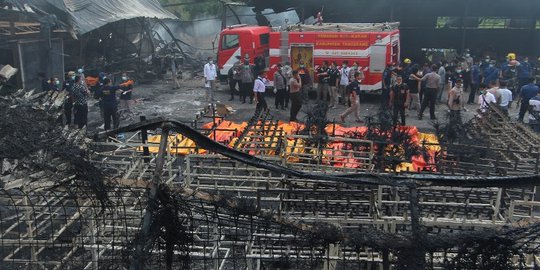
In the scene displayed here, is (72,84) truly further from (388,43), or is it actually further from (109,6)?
(388,43)

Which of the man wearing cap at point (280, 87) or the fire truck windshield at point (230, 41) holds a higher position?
the fire truck windshield at point (230, 41)

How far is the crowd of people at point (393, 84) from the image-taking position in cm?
1550

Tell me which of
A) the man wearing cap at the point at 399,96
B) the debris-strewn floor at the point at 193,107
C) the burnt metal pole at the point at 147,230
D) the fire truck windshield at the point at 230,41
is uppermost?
the fire truck windshield at the point at 230,41

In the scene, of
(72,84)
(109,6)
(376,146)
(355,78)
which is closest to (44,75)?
(72,84)

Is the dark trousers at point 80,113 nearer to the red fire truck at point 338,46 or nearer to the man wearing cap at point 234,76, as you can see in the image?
the man wearing cap at point 234,76

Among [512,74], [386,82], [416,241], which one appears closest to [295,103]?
[386,82]

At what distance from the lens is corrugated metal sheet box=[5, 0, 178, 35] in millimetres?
17750

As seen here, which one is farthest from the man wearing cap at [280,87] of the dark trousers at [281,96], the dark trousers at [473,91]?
the dark trousers at [473,91]

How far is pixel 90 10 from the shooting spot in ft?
66.1

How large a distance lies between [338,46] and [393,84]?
12.7 ft

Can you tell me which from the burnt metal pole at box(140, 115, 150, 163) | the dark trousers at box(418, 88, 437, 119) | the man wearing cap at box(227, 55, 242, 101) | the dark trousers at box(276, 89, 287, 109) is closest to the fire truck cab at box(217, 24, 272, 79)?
the man wearing cap at box(227, 55, 242, 101)

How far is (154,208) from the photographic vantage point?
9.59 feet

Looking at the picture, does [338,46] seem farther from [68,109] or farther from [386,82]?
[68,109]

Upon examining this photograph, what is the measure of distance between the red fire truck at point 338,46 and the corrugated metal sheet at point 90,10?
5.48m
